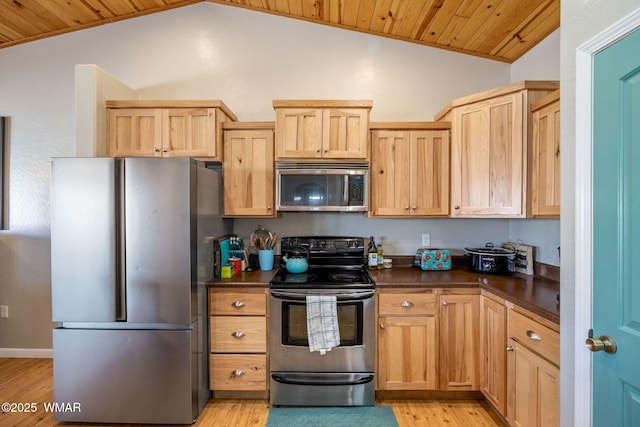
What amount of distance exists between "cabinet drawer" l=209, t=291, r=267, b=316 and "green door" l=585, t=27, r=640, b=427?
1844 millimetres

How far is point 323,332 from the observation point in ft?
7.22

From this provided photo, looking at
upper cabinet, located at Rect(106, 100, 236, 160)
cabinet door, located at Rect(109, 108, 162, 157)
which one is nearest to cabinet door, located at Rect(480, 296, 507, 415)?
upper cabinet, located at Rect(106, 100, 236, 160)

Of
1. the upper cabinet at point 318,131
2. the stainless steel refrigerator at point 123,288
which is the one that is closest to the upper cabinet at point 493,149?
the upper cabinet at point 318,131

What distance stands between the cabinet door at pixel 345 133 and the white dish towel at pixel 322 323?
3.67ft

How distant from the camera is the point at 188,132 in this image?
2.54 metres

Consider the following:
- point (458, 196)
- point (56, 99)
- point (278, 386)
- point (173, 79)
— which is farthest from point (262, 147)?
point (56, 99)

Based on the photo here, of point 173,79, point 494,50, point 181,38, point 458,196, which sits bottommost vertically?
point 458,196

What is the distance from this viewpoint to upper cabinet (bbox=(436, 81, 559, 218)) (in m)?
2.19

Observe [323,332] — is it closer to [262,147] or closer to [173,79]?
[262,147]

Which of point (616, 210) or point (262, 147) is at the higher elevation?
point (262, 147)

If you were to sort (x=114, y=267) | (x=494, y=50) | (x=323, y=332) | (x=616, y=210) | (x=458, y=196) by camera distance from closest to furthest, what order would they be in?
(x=616, y=210) → (x=114, y=267) → (x=323, y=332) → (x=458, y=196) → (x=494, y=50)

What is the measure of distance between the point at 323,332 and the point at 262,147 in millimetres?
1545

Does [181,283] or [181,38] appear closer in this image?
[181,283]

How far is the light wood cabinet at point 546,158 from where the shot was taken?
6.35ft
